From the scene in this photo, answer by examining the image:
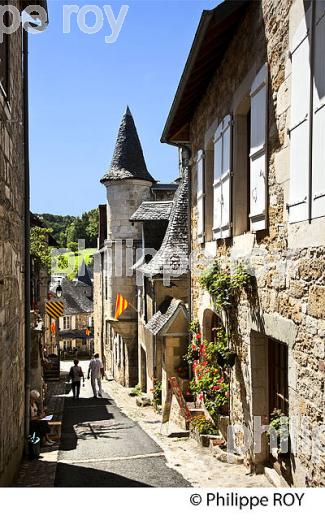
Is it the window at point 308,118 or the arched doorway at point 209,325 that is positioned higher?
the window at point 308,118

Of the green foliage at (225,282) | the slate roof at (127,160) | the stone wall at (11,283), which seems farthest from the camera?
the slate roof at (127,160)

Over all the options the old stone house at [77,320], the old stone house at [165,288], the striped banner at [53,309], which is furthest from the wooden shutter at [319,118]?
the old stone house at [77,320]

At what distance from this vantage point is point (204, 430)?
7512mm

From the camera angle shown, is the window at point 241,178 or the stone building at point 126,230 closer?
the window at point 241,178

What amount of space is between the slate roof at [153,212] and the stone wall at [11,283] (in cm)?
705

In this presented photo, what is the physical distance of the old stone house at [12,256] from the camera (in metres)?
4.71

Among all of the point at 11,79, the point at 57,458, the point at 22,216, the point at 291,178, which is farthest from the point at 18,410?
the point at 291,178

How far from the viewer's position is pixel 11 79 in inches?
211

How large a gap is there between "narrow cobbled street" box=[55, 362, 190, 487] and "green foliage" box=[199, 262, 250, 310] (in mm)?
2088

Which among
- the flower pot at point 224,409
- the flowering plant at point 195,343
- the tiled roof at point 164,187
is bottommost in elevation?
the flower pot at point 224,409

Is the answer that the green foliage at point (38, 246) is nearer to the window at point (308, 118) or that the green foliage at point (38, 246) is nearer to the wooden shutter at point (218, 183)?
the wooden shutter at point (218, 183)

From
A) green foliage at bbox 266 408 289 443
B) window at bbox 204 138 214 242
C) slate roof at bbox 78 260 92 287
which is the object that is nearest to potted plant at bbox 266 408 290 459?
green foliage at bbox 266 408 289 443

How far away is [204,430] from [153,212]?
7.75 metres

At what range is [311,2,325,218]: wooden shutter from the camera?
3.60 meters
